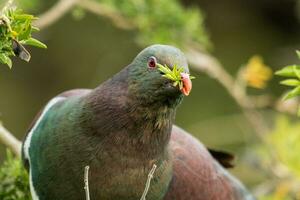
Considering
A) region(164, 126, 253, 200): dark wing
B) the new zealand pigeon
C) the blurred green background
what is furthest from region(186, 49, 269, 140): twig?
the blurred green background

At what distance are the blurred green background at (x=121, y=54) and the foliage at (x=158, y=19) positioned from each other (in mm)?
3635

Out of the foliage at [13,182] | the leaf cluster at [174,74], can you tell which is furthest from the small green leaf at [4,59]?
the foliage at [13,182]

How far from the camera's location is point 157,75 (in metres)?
3.15

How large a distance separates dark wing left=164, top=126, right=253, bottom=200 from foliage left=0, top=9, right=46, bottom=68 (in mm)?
1209

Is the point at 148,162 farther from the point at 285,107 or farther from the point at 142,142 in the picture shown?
the point at 285,107

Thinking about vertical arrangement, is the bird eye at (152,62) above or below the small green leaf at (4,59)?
above

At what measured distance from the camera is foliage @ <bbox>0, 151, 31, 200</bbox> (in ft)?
11.9

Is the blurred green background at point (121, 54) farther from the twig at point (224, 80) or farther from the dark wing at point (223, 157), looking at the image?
the dark wing at point (223, 157)

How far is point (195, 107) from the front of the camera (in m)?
8.84

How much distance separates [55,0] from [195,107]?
2057 millimetres

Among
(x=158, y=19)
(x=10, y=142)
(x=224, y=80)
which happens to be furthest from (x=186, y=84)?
(x=224, y=80)

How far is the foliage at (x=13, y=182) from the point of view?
362 centimetres

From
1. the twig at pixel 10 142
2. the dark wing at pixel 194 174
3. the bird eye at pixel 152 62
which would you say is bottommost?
the twig at pixel 10 142

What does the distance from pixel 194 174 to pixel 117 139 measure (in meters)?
0.64
